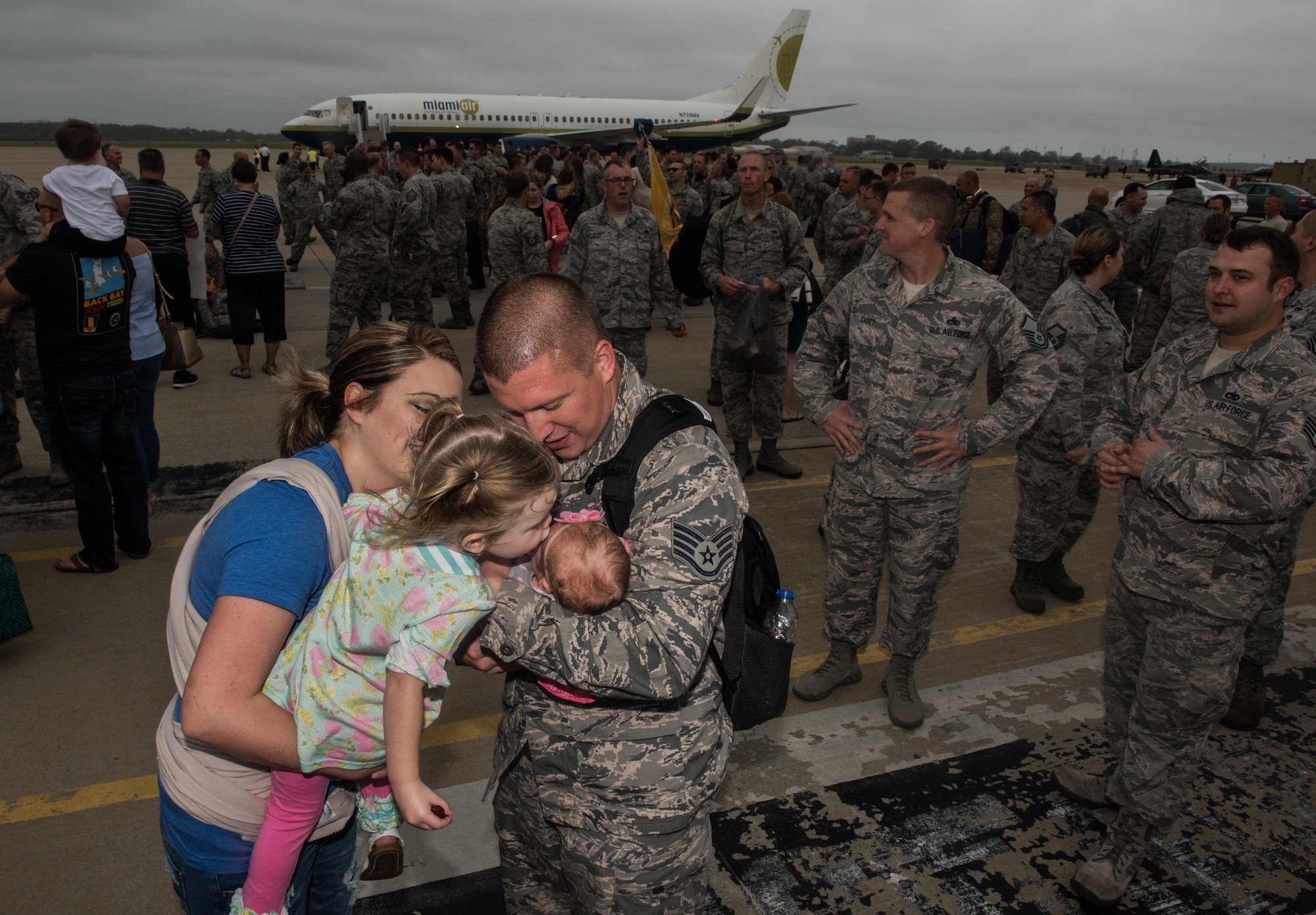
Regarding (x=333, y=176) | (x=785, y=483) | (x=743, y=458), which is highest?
(x=333, y=176)

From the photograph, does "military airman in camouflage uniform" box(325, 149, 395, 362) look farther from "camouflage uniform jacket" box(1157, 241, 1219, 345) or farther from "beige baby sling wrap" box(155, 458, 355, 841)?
"camouflage uniform jacket" box(1157, 241, 1219, 345)

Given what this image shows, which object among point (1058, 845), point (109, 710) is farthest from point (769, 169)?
point (109, 710)

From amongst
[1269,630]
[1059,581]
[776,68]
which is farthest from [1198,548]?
[776,68]

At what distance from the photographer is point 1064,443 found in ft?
15.1

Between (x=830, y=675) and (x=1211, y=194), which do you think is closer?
(x=830, y=675)

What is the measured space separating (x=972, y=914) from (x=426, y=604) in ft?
7.61

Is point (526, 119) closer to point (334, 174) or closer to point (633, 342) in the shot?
point (334, 174)

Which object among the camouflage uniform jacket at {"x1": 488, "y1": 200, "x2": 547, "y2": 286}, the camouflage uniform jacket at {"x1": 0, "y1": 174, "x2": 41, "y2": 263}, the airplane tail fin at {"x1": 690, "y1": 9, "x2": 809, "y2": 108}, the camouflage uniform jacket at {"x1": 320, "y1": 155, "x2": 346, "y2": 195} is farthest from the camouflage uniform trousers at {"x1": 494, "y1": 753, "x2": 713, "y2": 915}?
the airplane tail fin at {"x1": 690, "y1": 9, "x2": 809, "y2": 108}

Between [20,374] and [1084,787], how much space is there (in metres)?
7.03

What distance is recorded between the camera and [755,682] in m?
1.97

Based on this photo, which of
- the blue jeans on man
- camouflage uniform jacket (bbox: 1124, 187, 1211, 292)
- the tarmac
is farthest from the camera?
camouflage uniform jacket (bbox: 1124, 187, 1211, 292)

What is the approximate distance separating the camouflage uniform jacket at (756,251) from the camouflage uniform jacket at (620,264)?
0.44m

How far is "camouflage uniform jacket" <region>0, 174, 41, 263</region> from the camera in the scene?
5.41 meters

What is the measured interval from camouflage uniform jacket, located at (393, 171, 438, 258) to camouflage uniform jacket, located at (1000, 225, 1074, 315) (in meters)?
5.92
